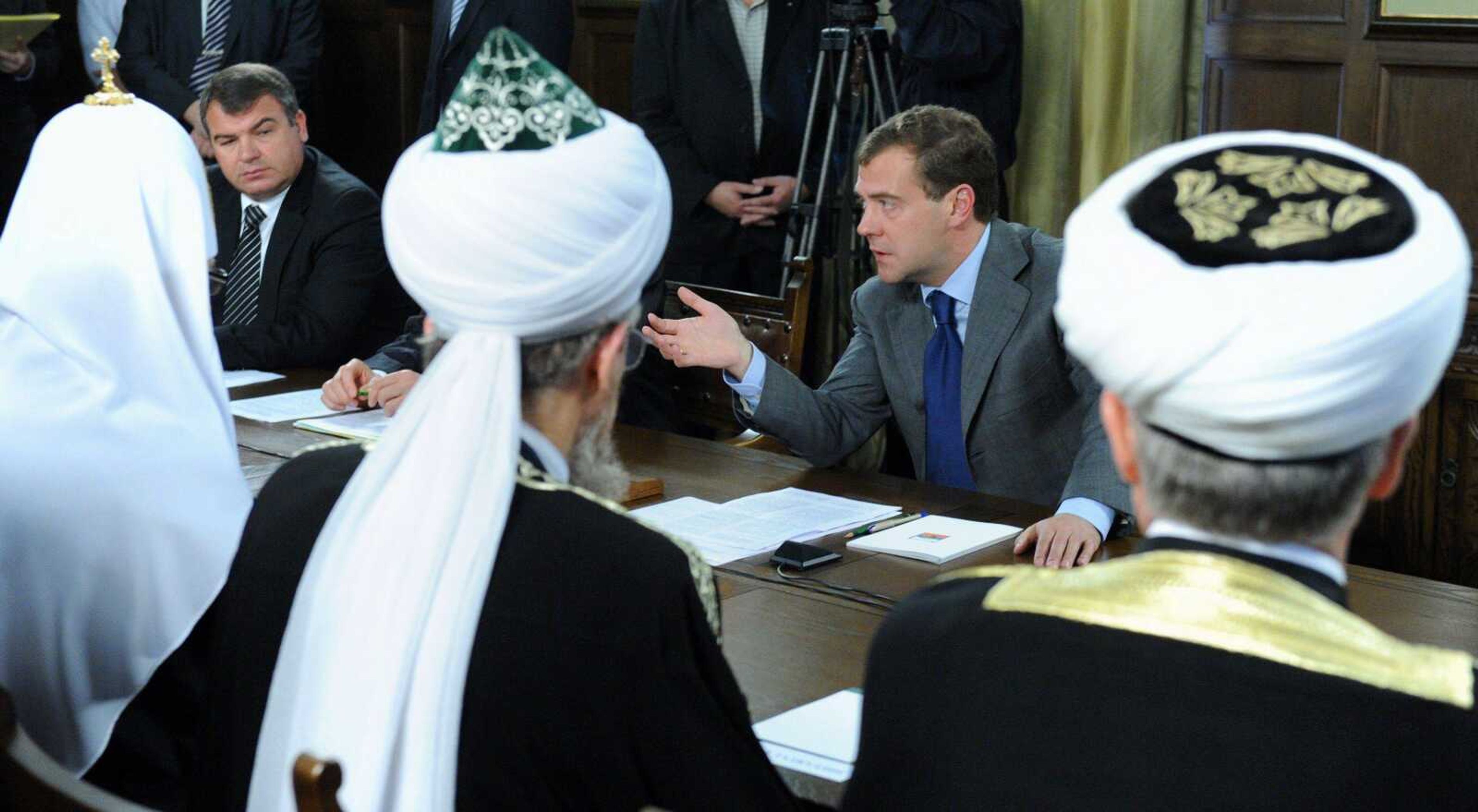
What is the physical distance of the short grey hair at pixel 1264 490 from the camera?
1064 mm

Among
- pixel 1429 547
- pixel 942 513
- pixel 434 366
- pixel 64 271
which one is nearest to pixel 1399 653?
pixel 434 366

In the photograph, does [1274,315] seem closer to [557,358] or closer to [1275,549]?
[1275,549]

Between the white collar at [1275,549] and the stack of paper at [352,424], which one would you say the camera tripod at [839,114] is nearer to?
the stack of paper at [352,424]

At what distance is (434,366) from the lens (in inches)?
55.7

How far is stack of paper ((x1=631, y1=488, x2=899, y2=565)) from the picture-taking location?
7.80 ft

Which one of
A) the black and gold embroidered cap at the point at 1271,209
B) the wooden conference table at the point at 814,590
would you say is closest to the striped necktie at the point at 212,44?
the wooden conference table at the point at 814,590

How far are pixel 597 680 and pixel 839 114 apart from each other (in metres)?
3.40

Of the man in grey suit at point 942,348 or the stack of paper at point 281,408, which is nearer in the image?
the man in grey suit at point 942,348

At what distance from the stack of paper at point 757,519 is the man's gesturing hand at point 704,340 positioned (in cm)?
29

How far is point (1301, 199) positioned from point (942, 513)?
1.52 m

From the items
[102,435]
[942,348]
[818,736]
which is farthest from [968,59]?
[818,736]

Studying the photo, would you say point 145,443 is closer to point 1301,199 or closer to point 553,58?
point 1301,199

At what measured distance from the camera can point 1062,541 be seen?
2309 mm

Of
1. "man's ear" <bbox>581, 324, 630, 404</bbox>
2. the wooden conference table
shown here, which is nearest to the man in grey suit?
the wooden conference table
